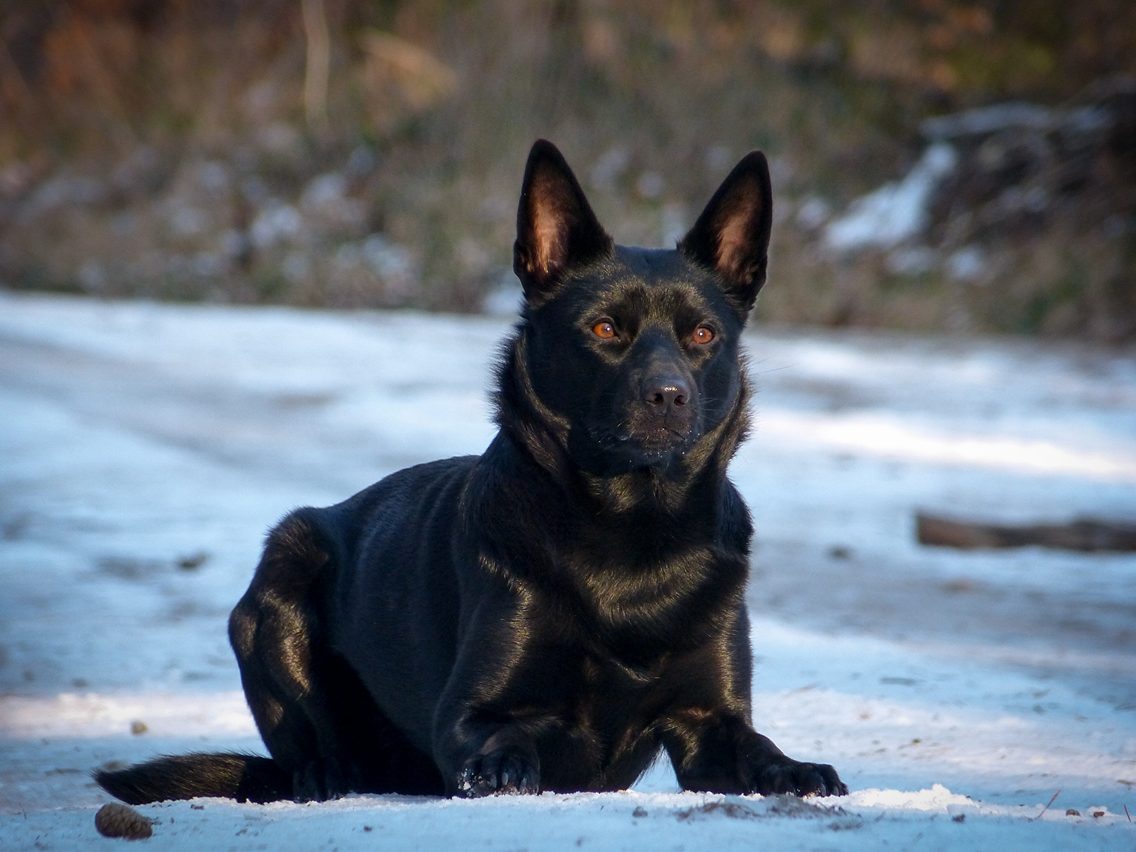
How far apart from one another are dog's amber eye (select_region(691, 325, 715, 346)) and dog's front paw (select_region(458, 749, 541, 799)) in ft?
4.19

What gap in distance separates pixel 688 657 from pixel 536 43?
25.6m

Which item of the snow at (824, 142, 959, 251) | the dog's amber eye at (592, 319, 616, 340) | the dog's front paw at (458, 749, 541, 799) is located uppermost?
the snow at (824, 142, 959, 251)

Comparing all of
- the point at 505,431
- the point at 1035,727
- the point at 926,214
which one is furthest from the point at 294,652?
the point at 926,214

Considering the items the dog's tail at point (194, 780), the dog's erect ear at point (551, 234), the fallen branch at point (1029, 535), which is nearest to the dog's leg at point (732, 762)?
the dog's tail at point (194, 780)

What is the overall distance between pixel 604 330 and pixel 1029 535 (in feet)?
15.3

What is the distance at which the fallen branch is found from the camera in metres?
7.72

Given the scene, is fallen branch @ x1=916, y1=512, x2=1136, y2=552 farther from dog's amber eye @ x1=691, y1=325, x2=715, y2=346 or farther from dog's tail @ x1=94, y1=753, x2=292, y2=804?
dog's tail @ x1=94, y1=753, x2=292, y2=804

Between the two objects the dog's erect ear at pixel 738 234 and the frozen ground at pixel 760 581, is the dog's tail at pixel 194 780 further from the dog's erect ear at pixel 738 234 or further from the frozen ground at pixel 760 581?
the dog's erect ear at pixel 738 234

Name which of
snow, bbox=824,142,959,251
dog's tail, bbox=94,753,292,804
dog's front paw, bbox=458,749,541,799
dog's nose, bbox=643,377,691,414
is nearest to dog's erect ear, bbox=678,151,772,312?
dog's nose, bbox=643,377,691,414

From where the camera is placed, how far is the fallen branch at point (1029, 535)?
7.72 metres

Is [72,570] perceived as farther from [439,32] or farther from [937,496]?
[439,32]

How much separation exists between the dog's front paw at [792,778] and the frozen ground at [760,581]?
0.35ft

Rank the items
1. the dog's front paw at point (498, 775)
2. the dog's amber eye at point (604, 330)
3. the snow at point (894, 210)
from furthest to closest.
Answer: the snow at point (894, 210) → the dog's amber eye at point (604, 330) → the dog's front paw at point (498, 775)

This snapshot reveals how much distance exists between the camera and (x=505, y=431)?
3.93 meters
